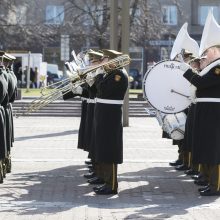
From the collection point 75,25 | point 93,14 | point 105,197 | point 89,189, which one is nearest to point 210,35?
point 105,197

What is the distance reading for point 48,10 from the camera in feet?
170

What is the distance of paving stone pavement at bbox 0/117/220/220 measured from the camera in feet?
26.2

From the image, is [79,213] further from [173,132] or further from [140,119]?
[140,119]

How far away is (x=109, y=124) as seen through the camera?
9188 millimetres

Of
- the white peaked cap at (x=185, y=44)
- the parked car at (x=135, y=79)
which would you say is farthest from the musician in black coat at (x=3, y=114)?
the parked car at (x=135, y=79)

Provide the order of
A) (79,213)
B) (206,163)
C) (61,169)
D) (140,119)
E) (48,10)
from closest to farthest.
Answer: (79,213) < (206,163) < (61,169) < (140,119) < (48,10)

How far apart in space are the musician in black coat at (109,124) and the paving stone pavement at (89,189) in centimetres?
34

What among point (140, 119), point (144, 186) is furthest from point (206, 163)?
point (140, 119)

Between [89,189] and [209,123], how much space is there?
6.47 feet

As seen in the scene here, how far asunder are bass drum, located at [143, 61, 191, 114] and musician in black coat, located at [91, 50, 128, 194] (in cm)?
83

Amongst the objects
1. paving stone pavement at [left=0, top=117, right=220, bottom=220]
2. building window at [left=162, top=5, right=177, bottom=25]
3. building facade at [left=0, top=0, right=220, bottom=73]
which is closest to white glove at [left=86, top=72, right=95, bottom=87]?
paving stone pavement at [left=0, top=117, right=220, bottom=220]

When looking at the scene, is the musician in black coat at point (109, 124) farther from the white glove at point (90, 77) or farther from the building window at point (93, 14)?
the building window at point (93, 14)

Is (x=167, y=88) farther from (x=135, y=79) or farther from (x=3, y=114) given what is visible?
(x=135, y=79)

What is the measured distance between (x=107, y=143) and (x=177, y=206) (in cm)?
136
